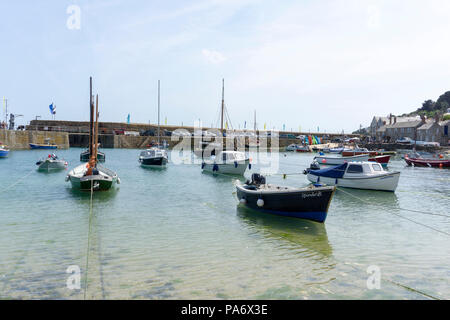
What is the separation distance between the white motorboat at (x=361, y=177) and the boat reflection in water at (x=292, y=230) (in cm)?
1199

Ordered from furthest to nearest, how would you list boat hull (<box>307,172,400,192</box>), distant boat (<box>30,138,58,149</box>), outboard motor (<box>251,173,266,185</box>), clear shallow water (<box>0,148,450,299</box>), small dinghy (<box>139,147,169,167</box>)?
1. distant boat (<box>30,138,58,149</box>)
2. small dinghy (<box>139,147,169,167</box>)
3. boat hull (<box>307,172,400,192</box>)
4. outboard motor (<box>251,173,266,185</box>)
5. clear shallow water (<box>0,148,450,299</box>)

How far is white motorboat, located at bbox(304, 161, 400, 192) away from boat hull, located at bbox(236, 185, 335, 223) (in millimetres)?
11963

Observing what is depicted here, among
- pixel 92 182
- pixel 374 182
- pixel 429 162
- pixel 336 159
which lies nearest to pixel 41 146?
pixel 92 182

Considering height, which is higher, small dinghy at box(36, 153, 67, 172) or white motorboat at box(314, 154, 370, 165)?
white motorboat at box(314, 154, 370, 165)

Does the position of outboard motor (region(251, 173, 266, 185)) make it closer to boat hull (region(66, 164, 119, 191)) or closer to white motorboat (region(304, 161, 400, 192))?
white motorboat (region(304, 161, 400, 192))

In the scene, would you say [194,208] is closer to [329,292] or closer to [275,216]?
[275,216]

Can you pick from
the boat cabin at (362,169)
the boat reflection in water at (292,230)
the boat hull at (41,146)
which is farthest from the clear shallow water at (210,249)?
the boat hull at (41,146)

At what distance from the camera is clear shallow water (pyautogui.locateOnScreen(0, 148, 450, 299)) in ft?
32.3

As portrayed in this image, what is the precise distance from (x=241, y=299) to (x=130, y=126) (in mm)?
99832

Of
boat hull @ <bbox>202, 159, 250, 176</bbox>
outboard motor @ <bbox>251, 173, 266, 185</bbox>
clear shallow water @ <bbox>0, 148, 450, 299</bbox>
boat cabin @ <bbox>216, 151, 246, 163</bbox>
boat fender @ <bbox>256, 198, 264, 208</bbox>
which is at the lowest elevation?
clear shallow water @ <bbox>0, 148, 450, 299</bbox>

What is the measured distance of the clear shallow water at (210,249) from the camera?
9.85 metres

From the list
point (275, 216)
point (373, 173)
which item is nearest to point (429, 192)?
point (373, 173)

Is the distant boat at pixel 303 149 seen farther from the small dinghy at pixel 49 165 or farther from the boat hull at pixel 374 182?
the small dinghy at pixel 49 165

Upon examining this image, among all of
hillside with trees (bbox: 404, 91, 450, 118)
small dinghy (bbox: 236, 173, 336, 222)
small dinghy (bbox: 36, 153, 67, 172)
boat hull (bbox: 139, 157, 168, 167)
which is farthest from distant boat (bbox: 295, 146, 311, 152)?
hillside with trees (bbox: 404, 91, 450, 118)
